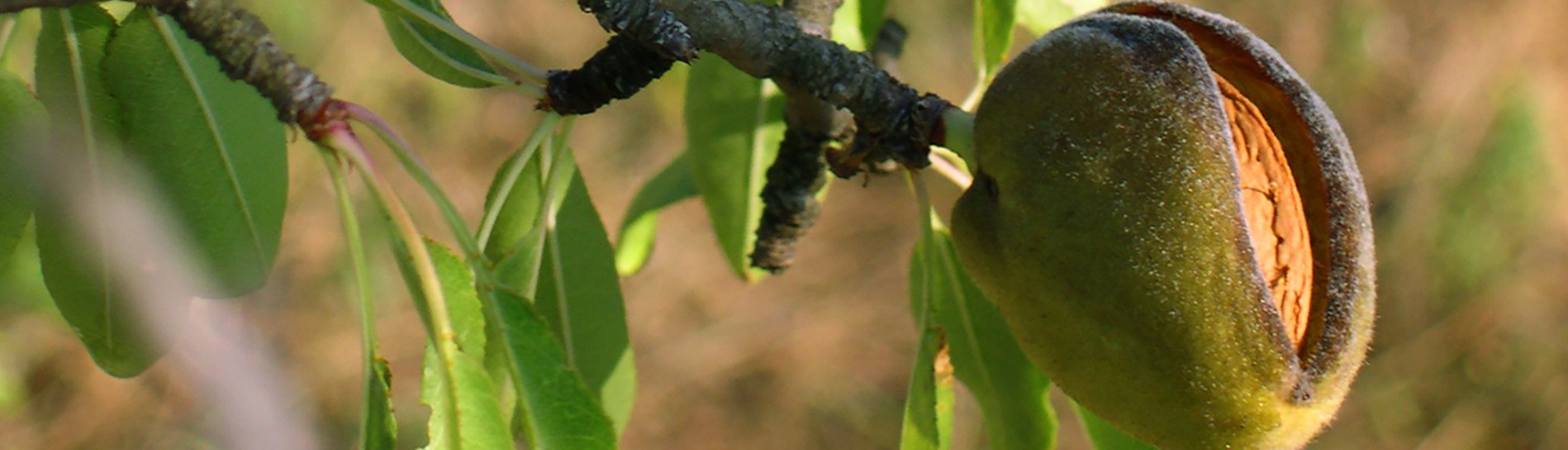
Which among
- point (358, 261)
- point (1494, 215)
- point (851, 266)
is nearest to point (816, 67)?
point (358, 261)

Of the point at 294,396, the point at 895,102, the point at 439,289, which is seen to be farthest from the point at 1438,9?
the point at 439,289

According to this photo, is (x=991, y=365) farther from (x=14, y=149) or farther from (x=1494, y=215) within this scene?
(x=1494, y=215)

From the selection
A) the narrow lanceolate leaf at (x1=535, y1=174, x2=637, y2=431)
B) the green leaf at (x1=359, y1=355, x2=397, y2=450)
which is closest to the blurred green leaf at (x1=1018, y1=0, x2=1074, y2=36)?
the narrow lanceolate leaf at (x1=535, y1=174, x2=637, y2=431)

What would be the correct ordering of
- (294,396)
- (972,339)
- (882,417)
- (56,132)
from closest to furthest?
(56,132), (972,339), (294,396), (882,417)

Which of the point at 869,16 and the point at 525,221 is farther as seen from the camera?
the point at 869,16

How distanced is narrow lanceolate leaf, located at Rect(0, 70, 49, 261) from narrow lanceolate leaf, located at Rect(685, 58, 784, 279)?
2.24ft

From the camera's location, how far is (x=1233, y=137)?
101 centimetres

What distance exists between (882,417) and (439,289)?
11.5 ft

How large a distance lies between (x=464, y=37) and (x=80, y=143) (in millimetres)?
342

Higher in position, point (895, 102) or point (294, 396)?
point (895, 102)

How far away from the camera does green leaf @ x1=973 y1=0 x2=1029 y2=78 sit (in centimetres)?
134

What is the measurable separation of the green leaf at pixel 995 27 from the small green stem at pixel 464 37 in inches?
20.6

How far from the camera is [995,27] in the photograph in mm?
1354

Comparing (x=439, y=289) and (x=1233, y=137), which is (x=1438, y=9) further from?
(x=439, y=289)
